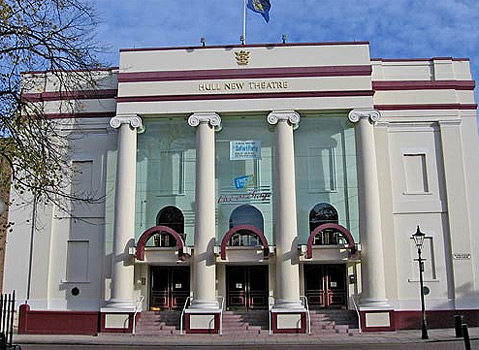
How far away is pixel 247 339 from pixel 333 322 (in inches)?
168

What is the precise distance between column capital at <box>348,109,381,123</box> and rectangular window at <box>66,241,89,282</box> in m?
13.7

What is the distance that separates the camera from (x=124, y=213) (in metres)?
28.5

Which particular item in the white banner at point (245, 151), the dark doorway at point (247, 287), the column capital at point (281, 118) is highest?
the column capital at point (281, 118)

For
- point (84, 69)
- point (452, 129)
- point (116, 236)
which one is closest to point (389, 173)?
point (452, 129)

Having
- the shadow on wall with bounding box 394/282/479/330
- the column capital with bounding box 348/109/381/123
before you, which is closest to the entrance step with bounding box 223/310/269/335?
the shadow on wall with bounding box 394/282/479/330

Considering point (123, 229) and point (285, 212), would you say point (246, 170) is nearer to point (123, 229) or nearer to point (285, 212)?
point (285, 212)

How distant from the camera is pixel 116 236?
2839 cm

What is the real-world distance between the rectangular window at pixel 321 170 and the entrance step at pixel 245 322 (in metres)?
6.31

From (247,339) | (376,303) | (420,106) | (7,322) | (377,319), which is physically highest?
(420,106)

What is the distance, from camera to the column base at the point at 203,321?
26.7 meters

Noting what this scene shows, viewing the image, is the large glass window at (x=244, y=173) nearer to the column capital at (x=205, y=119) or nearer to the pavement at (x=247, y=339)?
the column capital at (x=205, y=119)

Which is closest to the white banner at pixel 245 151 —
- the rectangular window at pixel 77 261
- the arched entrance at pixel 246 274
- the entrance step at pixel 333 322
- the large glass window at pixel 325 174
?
the large glass window at pixel 325 174

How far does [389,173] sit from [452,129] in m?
3.79

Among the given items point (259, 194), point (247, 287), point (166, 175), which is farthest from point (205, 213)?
point (247, 287)
